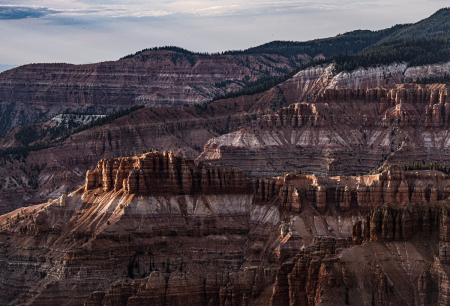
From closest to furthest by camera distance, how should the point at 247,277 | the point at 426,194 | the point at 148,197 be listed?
the point at 247,277
the point at 426,194
the point at 148,197

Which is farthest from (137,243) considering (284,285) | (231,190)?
(284,285)

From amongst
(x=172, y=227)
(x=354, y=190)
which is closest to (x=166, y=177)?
(x=172, y=227)

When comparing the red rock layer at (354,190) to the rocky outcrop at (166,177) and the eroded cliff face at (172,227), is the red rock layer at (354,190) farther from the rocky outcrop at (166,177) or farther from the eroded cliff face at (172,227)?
the rocky outcrop at (166,177)

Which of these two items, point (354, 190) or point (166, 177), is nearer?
point (354, 190)

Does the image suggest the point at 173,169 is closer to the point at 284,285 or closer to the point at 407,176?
the point at 407,176

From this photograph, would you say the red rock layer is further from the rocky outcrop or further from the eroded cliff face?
the rocky outcrop

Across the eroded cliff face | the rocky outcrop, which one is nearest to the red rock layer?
the eroded cliff face

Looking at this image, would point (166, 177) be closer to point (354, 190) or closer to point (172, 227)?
point (172, 227)

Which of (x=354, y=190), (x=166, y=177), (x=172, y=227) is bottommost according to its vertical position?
(x=172, y=227)

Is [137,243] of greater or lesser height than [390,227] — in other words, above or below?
below
